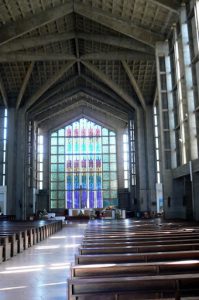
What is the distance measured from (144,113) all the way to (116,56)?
7435 mm

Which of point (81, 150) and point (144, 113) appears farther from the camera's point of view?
→ point (81, 150)

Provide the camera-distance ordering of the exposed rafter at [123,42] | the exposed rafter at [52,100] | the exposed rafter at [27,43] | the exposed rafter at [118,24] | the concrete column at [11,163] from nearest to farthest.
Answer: the exposed rafter at [118,24]
the exposed rafter at [27,43]
the exposed rafter at [123,42]
the concrete column at [11,163]
the exposed rafter at [52,100]

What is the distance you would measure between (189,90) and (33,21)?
9.68 metres

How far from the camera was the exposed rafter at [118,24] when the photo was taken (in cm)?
1977

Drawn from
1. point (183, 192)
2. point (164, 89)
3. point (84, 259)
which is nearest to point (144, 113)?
point (164, 89)

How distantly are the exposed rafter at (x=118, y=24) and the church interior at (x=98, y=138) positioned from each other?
0.19ft

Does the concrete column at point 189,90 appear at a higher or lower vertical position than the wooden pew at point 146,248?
higher

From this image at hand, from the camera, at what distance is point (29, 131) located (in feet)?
108

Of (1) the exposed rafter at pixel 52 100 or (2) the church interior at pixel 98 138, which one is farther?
(1) the exposed rafter at pixel 52 100

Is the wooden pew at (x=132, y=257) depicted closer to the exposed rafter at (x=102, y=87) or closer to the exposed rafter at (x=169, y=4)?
the exposed rafter at (x=169, y=4)

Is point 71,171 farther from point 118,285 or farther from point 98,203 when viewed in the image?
point 118,285

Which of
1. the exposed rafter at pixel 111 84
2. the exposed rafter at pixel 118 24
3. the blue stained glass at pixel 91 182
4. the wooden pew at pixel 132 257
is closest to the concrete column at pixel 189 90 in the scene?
the exposed rafter at pixel 118 24

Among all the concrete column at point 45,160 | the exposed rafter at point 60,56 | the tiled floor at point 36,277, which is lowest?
the tiled floor at point 36,277

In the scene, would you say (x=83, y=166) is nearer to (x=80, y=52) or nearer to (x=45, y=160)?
(x=45, y=160)
